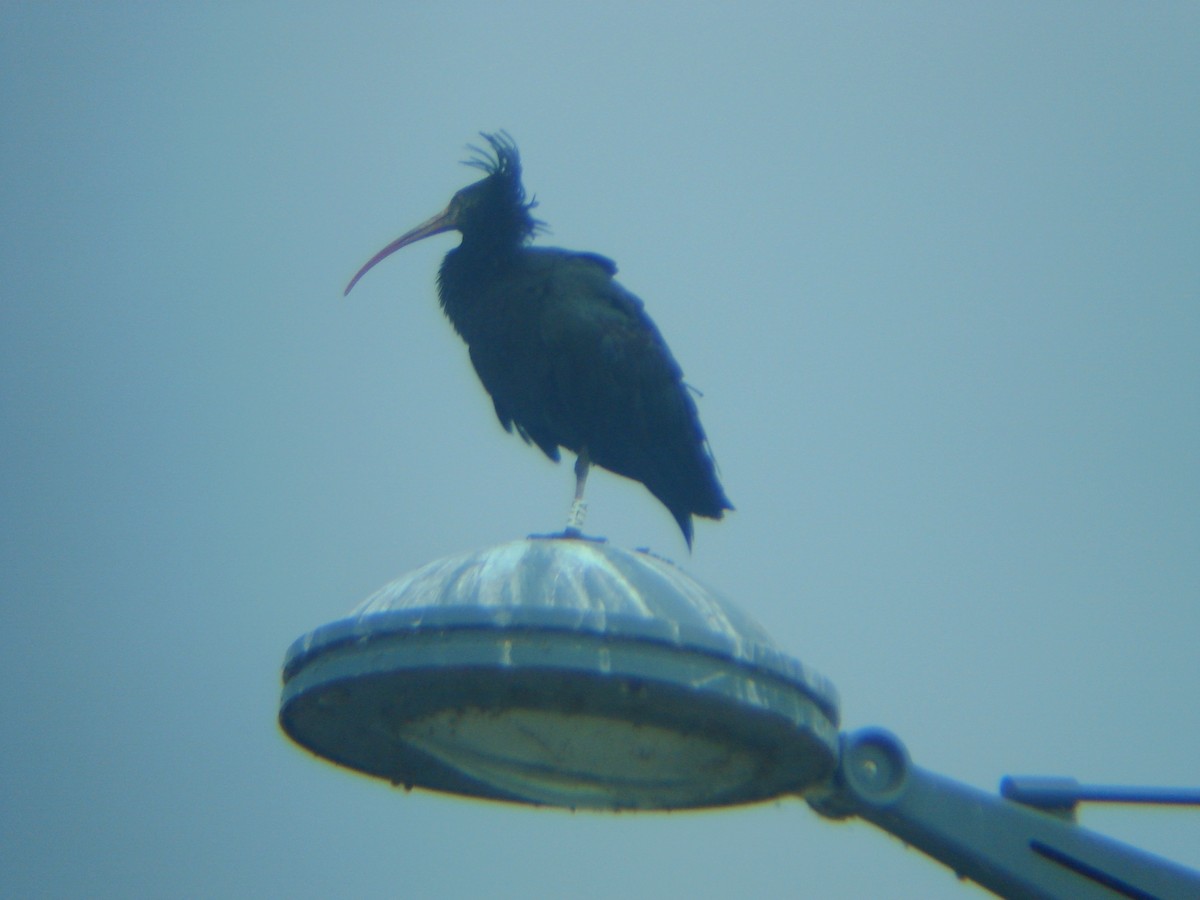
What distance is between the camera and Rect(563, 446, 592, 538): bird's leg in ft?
16.0

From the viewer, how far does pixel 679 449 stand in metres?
6.64

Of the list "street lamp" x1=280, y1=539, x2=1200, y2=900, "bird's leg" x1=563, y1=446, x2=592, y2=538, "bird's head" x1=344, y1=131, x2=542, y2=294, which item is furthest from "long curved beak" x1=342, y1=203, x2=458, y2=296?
"street lamp" x1=280, y1=539, x2=1200, y2=900

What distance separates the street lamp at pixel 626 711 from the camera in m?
2.38

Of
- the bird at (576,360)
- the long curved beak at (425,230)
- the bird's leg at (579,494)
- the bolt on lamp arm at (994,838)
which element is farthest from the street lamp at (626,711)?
the long curved beak at (425,230)

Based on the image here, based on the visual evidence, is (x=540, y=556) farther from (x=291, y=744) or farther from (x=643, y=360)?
(x=643, y=360)

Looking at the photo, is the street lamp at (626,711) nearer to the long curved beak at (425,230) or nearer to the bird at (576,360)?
the bird at (576,360)

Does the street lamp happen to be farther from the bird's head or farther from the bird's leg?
the bird's head

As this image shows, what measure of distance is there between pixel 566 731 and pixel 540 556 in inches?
12.9

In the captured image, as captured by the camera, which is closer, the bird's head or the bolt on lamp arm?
the bolt on lamp arm

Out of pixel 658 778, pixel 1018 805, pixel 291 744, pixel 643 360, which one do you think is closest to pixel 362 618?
pixel 291 744

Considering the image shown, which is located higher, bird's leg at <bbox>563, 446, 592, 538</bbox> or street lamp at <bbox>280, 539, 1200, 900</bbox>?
bird's leg at <bbox>563, 446, 592, 538</bbox>

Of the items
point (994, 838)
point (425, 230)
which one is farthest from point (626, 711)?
point (425, 230)

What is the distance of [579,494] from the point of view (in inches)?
233

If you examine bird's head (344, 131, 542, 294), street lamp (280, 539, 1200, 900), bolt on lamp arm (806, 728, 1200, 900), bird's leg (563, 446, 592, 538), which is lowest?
bolt on lamp arm (806, 728, 1200, 900)
